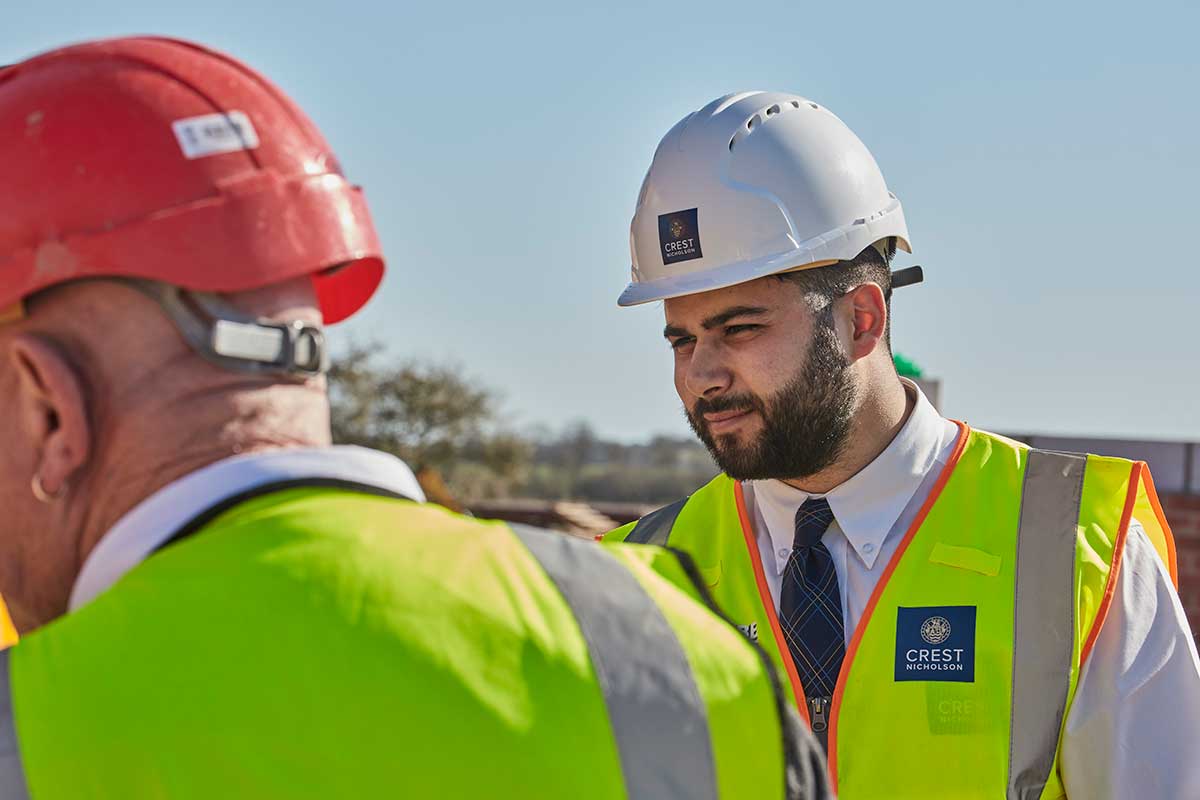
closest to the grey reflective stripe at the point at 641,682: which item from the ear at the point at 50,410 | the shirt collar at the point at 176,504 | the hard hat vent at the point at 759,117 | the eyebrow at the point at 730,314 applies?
the shirt collar at the point at 176,504

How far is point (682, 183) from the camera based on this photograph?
358 centimetres

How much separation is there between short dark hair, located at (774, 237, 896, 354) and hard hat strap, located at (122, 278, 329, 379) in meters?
2.04

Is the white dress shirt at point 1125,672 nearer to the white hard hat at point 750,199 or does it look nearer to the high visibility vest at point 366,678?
the white hard hat at point 750,199

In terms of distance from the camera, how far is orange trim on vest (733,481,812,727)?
10.4ft

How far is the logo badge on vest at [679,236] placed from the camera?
3.53m

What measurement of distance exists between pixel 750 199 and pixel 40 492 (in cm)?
226

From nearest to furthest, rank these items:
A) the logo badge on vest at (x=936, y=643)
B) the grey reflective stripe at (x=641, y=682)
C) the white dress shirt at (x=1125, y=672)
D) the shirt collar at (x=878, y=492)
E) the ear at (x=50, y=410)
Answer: the grey reflective stripe at (x=641, y=682) → the ear at (x=50, y=410) → the white dress shirt at (x=1125, y=672) → the logo badge on vest at (x=936, y=643) → the shirt collar at (x=878, y=492)

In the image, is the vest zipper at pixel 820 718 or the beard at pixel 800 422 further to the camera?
the beard at pixel 800 422

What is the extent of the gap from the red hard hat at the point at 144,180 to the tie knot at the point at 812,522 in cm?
194

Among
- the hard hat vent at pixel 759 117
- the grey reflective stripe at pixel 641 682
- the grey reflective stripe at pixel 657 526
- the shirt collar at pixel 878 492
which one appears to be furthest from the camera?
the grey reflective stripe at pixel 657 526

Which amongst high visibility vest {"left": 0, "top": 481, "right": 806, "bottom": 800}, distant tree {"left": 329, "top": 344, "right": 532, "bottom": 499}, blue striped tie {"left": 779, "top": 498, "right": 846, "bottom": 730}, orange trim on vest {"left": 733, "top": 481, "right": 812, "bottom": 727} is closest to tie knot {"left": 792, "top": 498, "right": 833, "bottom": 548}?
blue striped tie {"left": 779, "top": 498, "right": 846, "bottom": 730}

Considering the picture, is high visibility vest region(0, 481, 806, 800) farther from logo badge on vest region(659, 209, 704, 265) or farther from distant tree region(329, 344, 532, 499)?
distant tree region(329, 344, 532, 499)

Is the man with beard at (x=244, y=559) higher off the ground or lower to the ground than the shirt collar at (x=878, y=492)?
higher

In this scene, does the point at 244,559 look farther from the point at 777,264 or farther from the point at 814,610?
the point at 777,264
